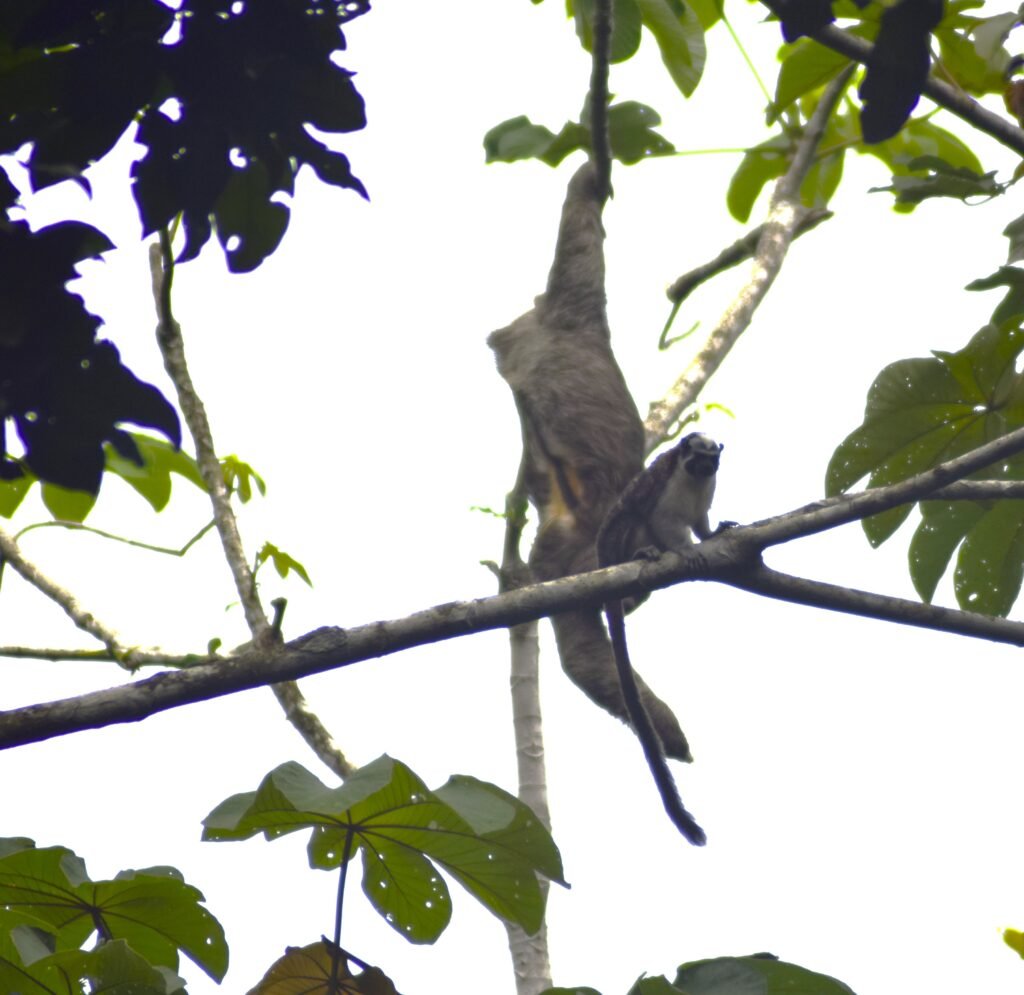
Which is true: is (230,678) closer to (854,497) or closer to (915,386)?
(854,497)

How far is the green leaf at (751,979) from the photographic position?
2.34 metres

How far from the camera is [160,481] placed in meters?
4.79

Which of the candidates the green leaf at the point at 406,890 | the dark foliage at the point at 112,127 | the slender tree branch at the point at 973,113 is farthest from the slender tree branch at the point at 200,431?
the slender tree branch at the point at 973,113

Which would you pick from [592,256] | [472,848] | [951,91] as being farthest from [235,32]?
[592,256]

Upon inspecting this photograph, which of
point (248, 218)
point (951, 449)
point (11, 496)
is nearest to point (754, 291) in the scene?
point (951, 449)

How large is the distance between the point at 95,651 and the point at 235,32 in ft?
7.77

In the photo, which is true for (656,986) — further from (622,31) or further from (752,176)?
(752,176)

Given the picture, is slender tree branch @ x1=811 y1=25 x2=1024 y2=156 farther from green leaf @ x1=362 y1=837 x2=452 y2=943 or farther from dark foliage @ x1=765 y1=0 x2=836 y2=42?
green leaf @ x1=362 y1=837 x2=452 y2=943

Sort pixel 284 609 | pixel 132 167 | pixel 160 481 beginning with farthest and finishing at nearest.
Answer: pixel 160 481, pixel 284 609, pixel 132 167

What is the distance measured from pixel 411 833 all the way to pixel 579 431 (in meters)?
4.15

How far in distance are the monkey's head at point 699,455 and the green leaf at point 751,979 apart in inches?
127

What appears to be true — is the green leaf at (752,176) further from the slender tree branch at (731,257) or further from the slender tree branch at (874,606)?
the slender tree branch at (874,606)

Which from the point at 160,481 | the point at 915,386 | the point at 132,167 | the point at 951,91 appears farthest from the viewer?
the point at 160,481

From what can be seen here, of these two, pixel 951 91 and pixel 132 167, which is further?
pixel 951 91
